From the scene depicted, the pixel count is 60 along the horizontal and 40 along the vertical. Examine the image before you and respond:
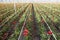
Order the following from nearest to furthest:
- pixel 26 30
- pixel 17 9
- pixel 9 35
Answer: pixel 9 35 → pixel 26 30 → pixel 17 9

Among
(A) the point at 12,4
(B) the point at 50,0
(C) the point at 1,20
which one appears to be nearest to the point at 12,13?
(A) the point at 12,4

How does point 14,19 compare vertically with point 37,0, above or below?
below

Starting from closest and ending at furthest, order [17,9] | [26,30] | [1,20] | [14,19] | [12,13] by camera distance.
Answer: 1. [26,30]
2. [1,20]
3. [14,19]
4. [12,13]
5. [17,9]

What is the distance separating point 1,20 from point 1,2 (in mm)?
987

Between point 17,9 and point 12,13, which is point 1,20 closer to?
point 12,13

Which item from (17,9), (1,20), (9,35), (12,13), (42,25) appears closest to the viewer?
(9,35)

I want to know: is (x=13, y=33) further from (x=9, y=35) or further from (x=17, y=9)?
(x=17, y=9)

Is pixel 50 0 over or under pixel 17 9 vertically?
over

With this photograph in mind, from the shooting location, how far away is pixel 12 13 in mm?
8258

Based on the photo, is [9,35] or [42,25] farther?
[42,25]

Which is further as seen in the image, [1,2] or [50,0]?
[50,0]

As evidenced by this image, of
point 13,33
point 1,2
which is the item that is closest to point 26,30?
point 13,33

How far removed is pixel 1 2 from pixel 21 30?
2.34 metres

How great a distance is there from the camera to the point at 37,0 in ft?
26.0
